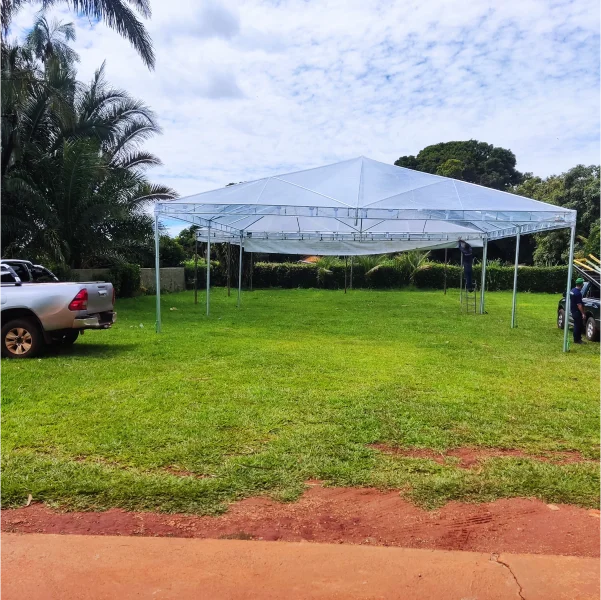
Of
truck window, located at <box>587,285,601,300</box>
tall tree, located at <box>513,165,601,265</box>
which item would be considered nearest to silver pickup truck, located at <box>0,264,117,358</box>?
truck window, located at <box>587,285,601,300</box>

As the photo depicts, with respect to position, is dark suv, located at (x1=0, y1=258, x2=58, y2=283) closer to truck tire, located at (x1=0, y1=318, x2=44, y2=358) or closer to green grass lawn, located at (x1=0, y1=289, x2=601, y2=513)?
truck tire, located at (x1=0, y1=318, x2=44, y2=358)

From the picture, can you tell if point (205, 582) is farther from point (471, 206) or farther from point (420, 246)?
point (420, 246)

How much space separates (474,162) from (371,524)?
4381cm

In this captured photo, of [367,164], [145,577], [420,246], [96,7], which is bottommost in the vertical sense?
[145,577]

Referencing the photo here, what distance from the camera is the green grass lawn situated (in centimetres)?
409

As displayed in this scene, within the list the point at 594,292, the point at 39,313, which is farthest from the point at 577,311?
the point at 39,313

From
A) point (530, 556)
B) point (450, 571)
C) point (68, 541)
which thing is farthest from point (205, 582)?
point (530, 556)

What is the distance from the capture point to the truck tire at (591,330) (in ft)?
38.0

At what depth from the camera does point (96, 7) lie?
1349 cm

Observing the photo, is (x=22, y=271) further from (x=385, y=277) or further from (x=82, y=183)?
(x=385, y=277)

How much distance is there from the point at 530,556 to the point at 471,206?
353 inches

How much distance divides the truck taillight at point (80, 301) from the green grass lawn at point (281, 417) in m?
0.86

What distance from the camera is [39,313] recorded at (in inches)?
342

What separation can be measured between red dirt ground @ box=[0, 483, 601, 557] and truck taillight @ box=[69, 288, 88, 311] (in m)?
5.40
